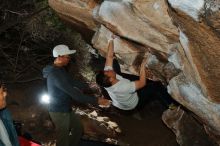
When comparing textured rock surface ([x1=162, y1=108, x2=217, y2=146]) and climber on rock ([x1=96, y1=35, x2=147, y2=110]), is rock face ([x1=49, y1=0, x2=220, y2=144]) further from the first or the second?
climber on rock ([x1=96, y1=35, x2=147, y2=110])

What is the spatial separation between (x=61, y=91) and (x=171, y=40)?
2.21 meters

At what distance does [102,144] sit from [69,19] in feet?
10.8

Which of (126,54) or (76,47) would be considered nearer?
(126,54)

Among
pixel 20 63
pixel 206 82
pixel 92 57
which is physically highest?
pixel 206 82

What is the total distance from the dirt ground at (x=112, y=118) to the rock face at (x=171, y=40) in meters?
2.61

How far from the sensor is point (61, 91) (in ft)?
21.3

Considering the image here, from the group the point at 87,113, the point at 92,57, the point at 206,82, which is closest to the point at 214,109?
the point at 206,82

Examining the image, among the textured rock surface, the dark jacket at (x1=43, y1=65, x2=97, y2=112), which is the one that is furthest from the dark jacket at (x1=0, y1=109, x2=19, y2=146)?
the textured rock surface

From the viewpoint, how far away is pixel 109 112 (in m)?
11.7

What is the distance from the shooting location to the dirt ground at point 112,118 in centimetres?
984

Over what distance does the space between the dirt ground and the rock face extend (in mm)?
2606

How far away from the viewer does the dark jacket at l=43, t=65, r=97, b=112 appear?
20.3 ft

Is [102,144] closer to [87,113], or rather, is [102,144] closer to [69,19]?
[87,113]

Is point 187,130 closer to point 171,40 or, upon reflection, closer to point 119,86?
point 171,40
